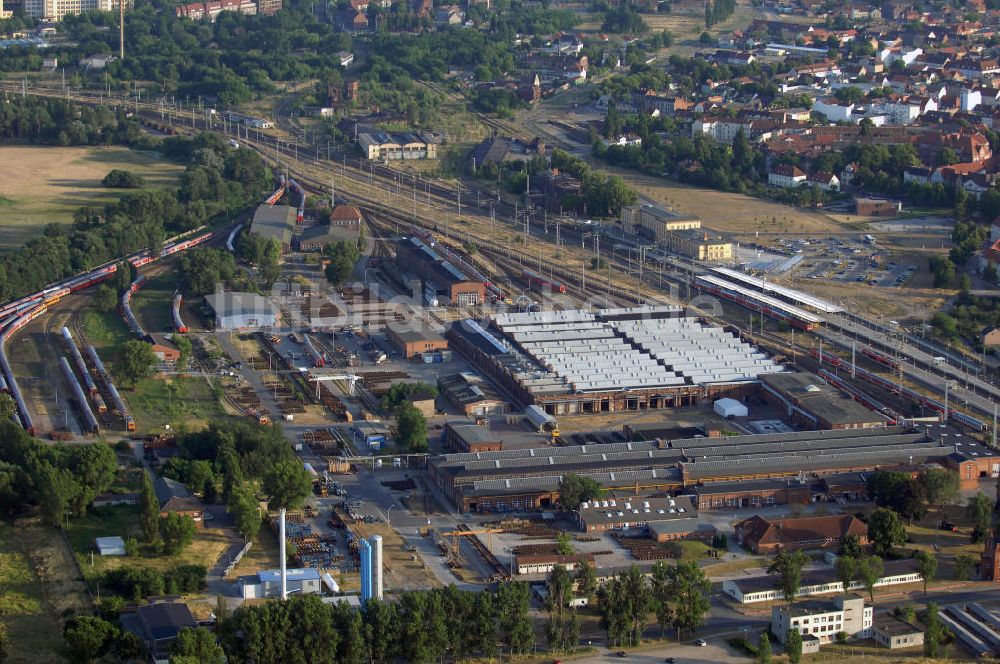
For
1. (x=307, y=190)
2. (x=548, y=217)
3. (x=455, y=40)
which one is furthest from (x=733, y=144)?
(x=455, y=40)

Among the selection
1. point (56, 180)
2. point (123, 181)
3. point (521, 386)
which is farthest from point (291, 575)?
point (56, 180)

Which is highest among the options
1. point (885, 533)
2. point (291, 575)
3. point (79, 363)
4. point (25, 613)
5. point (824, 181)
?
point (824, 181)

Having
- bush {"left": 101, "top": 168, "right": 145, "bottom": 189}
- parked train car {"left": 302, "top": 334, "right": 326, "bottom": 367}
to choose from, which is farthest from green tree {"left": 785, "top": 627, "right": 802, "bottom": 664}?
bush {"left": 101, "top": 168, "right": 145, "bottom": 189}

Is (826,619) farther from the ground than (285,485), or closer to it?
closer to it

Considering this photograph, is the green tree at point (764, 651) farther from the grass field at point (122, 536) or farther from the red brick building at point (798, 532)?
the grass field at point (122, 536)

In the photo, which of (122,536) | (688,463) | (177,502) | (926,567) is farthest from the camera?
(688,463)

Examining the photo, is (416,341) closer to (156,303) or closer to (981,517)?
(156,303)

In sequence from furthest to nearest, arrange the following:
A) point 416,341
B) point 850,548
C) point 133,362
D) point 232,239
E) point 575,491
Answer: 1. point 232,239
2. point 416,341
3. point 133,362
4. point 575,491
5. point 850,548
